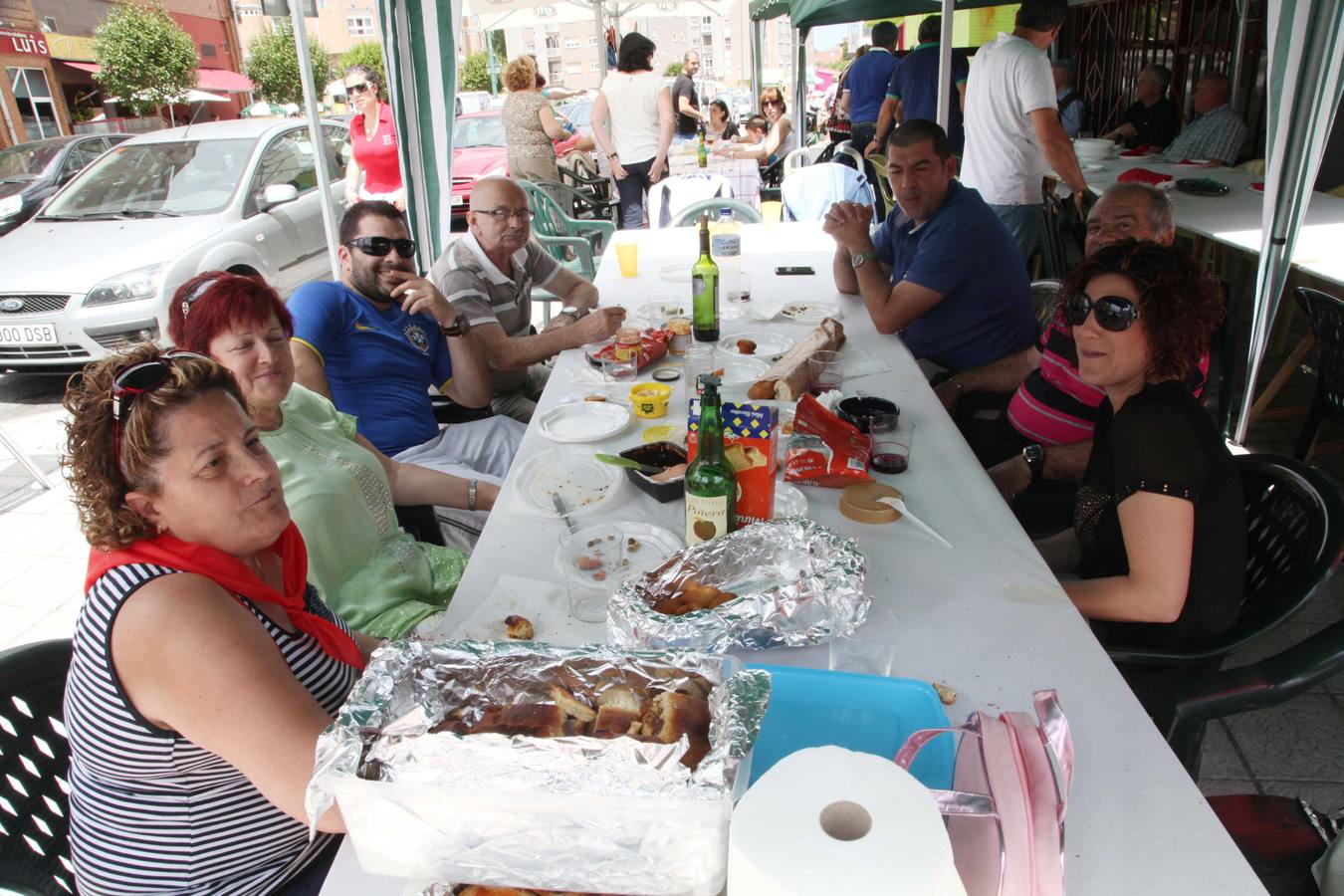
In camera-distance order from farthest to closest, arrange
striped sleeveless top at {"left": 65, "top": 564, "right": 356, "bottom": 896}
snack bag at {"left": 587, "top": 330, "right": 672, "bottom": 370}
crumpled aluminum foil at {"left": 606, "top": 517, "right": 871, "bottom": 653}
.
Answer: snack bag at {"left": 587, "top": 330, "right": 672, "bottom": 370}
crumpled aluminum foil at {"left": 606, "top": 517, "right": 871, "bottom": 653}
striped sleeveless top at {"left": 65, "top": 564, "right": 356, "bottom": 896}

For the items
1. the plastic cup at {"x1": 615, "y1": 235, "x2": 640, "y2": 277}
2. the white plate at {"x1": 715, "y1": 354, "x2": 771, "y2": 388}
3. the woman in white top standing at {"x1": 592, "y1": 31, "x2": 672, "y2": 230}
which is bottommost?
the white plate at {"x1": 715, "y1": 354, "x2": 771, "y2": 388}

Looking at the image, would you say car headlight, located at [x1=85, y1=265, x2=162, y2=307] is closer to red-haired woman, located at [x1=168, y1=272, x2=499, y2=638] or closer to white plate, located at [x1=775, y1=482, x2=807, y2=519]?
red-haired woman, located at [x1=168, y1=272, x2=499, y2=638]

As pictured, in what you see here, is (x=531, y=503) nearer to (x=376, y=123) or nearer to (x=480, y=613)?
(x=480, y=613)

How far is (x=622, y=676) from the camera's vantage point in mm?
924

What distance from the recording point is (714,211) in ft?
17.5

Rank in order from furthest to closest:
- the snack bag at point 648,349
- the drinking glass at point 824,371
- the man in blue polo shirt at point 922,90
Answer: the man in blue polo shirt at point 922,90, the snack bag at point 648,349, the drinking glass at point 824,371

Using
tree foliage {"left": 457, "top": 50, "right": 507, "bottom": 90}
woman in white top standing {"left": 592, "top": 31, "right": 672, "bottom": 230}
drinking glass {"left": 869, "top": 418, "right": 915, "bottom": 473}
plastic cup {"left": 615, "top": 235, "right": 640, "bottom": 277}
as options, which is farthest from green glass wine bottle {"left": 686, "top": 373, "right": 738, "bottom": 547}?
tree foliage {"left": 457, "top": 50, "right": 507, "bottom": 90}

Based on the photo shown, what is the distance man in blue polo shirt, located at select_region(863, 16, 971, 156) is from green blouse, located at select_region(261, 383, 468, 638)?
5.84 m

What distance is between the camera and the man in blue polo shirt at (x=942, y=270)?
2.80 m

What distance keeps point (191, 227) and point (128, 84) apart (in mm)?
17315

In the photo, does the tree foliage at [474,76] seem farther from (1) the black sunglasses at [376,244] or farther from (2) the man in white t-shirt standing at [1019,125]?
(1) the black sunglasses at [376,244]

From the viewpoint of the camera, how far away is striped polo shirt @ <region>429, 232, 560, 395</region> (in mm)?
3006

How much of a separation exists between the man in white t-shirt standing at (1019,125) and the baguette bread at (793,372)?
2507 millimetres

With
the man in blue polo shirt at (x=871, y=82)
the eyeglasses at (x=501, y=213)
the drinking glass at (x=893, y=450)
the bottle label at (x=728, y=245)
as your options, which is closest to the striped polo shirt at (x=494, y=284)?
the eyeglasses at (x=501, y=213)
